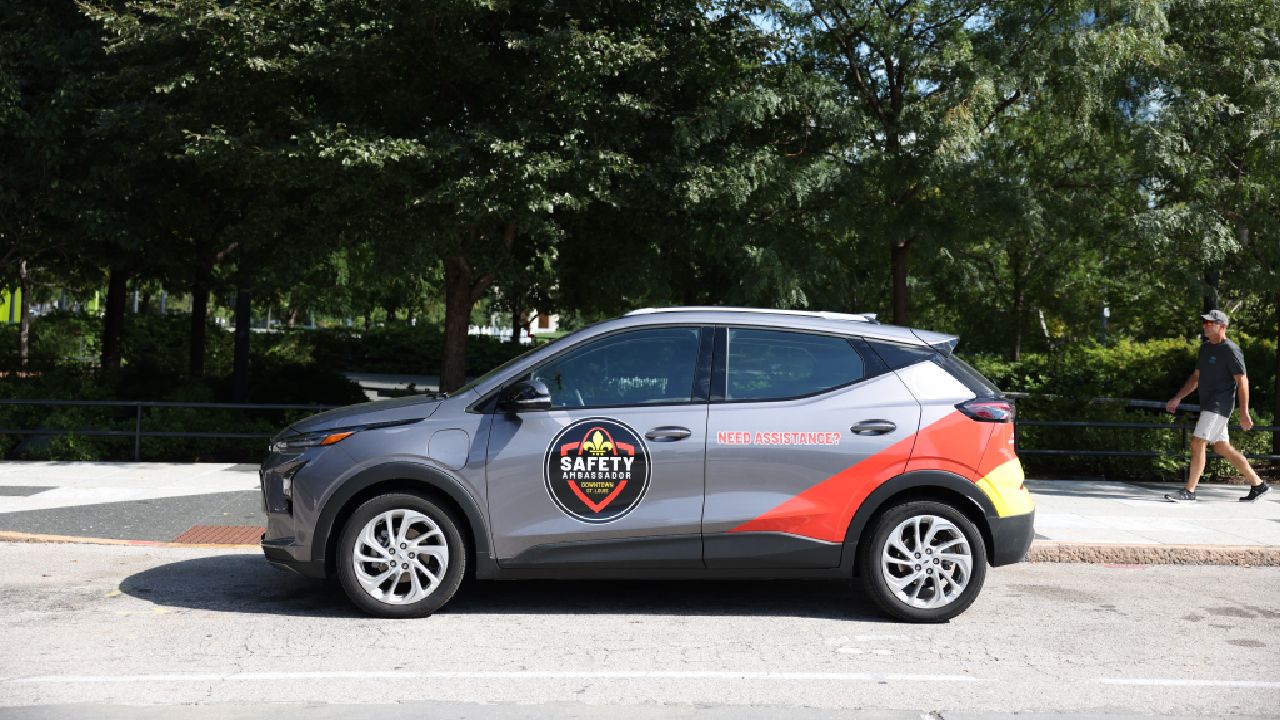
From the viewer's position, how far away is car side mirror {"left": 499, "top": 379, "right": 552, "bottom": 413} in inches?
249

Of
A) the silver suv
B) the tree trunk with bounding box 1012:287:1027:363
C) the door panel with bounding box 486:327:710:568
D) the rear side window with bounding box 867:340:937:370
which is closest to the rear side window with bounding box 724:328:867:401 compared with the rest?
the silver suv

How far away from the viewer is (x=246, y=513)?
9.85 metres

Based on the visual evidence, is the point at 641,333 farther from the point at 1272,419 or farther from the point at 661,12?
the point at 1272,419

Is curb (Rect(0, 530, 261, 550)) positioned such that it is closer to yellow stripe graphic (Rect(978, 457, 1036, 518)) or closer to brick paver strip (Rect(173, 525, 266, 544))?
brick paver strip (Rect(173, 525, 266, 544))

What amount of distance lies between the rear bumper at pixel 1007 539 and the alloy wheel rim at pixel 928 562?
170mm

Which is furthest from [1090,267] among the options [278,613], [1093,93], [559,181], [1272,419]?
[278,613]

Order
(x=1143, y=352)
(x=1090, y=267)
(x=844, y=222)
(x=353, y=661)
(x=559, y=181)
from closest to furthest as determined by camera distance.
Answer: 1. (x=353, y=661)
2. (x=559, y=181)
3. (x=844, y=222)
4. (x=1143, y=352)
5. (x=1090, y=267)

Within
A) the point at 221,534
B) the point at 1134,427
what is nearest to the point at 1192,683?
the point at 221,534

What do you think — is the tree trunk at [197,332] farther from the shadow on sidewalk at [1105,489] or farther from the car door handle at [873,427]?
the car door handle at [873,427]

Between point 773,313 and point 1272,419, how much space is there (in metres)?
11.2

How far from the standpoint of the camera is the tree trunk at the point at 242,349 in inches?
648

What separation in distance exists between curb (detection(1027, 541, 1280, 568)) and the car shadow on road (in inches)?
78.9

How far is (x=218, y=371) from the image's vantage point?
26.1 m

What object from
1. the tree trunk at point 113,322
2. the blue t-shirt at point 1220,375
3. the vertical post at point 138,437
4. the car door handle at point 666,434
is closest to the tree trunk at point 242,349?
the vertical post at point 138,437
